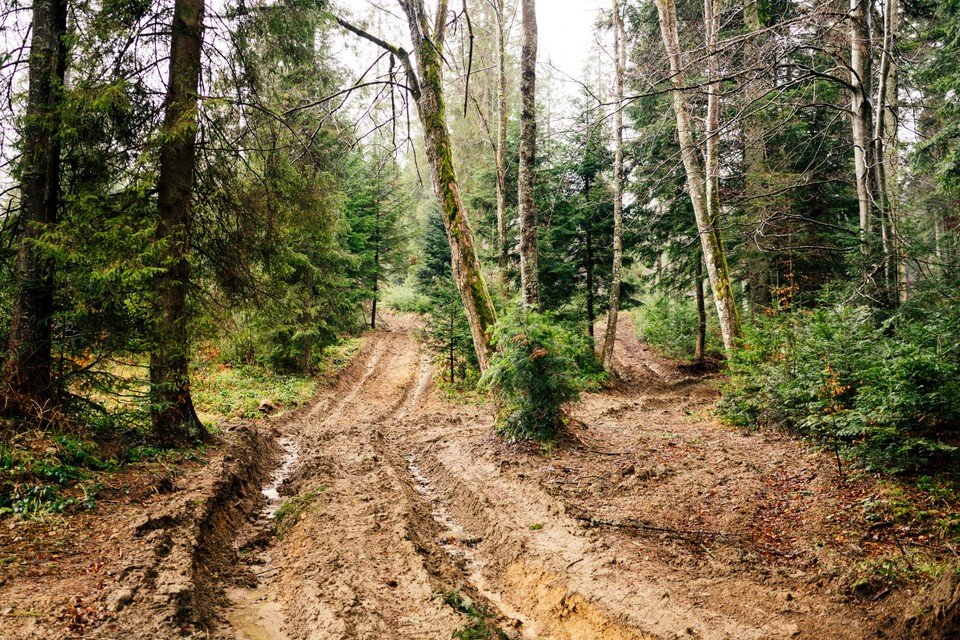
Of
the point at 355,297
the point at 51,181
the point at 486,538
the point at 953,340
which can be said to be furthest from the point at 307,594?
the point at 355,297

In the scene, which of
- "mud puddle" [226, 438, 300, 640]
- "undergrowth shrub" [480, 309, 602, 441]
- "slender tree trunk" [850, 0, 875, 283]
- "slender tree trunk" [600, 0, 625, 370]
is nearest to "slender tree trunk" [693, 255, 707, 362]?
"slender tree trunk" [600, 0, 625, 370]

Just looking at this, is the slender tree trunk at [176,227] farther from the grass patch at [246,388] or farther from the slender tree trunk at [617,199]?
the slender tree trunk at [617,199]

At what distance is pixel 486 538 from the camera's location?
573cm

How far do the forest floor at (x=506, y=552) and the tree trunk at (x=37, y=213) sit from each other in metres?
2.08

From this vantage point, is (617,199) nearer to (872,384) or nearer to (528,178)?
(528,178)

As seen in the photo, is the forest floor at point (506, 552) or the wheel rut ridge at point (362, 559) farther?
the wheel rut ridge at point (362, 559)

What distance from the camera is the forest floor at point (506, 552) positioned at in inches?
143

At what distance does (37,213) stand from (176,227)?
1580 mm

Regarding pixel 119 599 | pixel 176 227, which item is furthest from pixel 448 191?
pixel 119 599

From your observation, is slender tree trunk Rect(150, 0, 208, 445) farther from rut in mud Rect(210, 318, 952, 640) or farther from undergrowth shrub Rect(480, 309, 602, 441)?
undergrowth shrub Rect(480, 309, 602, 441)

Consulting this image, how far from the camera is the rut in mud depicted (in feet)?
12.6

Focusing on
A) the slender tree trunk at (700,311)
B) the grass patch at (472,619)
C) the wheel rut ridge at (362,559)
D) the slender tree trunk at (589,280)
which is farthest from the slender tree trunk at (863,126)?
the slender tree trunk at (589,280)

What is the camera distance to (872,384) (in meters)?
6.00

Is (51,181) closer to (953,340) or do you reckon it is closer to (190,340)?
(190,340)
